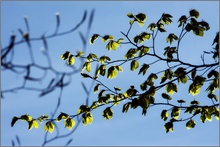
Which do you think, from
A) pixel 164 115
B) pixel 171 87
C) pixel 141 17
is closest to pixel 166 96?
pixel 171 87

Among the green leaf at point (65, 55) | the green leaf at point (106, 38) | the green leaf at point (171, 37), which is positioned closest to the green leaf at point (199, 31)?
the green leaf at point (171, 37)

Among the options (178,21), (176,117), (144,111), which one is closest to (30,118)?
(144,111)

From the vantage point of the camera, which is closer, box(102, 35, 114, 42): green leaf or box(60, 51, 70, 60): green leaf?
box(102, 35, 114, 42): green leaf

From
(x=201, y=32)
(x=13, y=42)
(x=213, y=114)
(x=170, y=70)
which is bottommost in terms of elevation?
(x=13, y=42)

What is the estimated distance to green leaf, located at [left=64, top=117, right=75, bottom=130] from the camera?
7120 mm

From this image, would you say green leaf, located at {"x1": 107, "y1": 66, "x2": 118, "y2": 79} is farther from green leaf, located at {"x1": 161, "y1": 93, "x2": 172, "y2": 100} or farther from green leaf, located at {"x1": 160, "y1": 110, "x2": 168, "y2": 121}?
green leaf, located at {"x1": 160, "y1": 110, "x2": 168, "y2": 121}

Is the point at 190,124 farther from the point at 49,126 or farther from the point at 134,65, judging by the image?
the point at 49,126

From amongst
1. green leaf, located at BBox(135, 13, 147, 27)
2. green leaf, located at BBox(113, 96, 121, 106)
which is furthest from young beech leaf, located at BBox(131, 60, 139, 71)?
green leaf, located at BBox(135, 13, 147, 27)

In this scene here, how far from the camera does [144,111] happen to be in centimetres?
641

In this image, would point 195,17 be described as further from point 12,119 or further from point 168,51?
point 12,119

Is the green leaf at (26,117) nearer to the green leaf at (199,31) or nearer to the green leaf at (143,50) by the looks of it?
the green leaf at (143,50)

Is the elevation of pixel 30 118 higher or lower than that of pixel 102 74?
lower

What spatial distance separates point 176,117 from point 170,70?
1.05 m

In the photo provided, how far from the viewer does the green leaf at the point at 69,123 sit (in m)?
7.12
